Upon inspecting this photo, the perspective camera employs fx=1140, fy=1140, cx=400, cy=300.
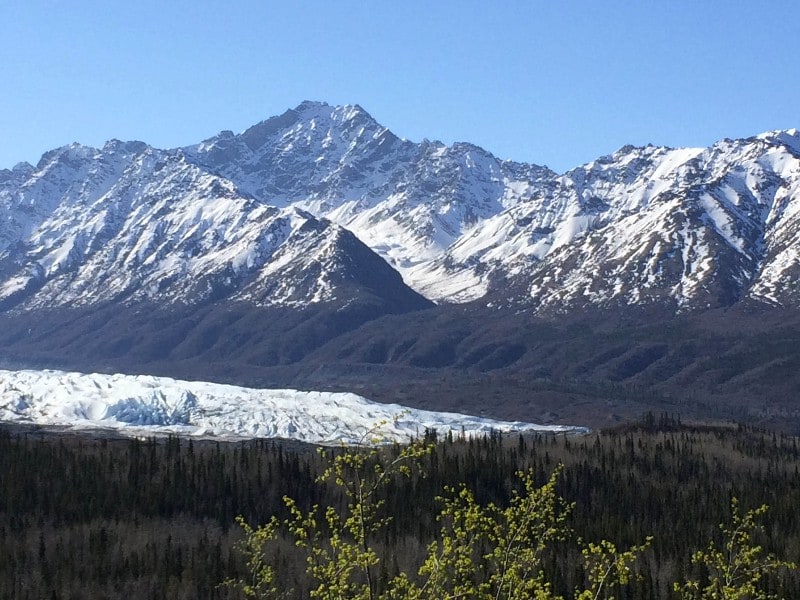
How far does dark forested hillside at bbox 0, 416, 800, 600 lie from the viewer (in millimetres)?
118125

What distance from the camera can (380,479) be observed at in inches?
1391

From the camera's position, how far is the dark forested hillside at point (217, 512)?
118125mm

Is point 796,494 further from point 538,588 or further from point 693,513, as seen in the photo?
point 538,588

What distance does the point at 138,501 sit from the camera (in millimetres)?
159750

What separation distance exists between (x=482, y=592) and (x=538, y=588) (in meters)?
1.99

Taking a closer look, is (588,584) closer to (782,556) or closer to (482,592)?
(782,556)

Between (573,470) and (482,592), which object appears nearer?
(482,592)

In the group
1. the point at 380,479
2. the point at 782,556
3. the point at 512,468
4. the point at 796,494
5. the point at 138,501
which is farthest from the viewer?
the point at 512,468

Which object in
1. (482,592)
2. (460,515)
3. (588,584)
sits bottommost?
(588,584)

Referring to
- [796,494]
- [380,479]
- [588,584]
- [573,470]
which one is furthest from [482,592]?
[573,470]

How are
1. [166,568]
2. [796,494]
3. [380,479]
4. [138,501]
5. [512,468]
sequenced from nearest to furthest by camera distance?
[380,479]
[166,568]
[138,501]
[796,494]
[512,468]

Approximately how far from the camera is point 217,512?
163 meters

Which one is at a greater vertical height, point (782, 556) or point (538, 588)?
point (538, 588)

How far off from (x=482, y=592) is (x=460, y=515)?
2749 millimetres
